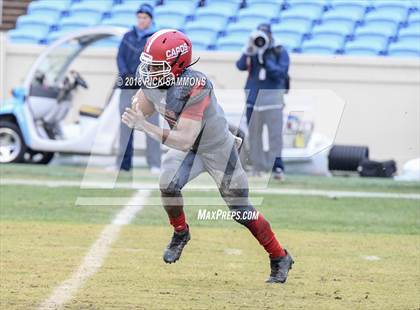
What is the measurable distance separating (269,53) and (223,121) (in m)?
6.76

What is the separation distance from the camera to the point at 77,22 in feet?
60.4

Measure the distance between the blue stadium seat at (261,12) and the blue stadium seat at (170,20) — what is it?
1030 millimetres

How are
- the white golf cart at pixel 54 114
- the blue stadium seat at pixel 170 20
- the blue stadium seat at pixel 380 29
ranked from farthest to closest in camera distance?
the blue stadium seat at pixel 170 20 < the blue stadium seat at pixel 380 29 < the white golf cart at pixel 54 114

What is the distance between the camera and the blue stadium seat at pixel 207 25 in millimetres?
17719

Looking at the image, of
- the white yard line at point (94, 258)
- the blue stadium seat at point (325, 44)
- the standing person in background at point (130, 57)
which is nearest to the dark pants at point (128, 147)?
the standing person in background at point (130, 57)

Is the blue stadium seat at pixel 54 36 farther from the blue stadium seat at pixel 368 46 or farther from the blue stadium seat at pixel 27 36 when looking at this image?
the blue stadium seat at pixel 368 46

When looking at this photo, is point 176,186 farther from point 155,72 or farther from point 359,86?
point 359,86

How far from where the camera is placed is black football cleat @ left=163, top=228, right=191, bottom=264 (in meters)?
7.04

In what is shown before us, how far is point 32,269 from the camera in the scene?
778 cm

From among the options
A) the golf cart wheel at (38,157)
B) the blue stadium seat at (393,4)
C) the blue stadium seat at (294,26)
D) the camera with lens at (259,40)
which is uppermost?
the camera with lens at (259,40)

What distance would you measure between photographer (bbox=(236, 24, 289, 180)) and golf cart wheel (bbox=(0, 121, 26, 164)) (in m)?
3.41

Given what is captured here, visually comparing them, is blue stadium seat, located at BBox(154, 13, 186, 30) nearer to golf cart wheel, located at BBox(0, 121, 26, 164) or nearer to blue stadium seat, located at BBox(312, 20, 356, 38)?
blue stadium seat, located at BBox(312, 20, 356, 38)

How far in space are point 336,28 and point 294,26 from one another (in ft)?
2.35

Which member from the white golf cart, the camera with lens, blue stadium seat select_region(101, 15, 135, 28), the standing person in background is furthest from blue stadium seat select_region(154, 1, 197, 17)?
the camera with lens
